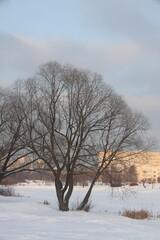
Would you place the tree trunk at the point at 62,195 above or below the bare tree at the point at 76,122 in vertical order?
below

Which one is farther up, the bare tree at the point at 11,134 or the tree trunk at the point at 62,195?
the bare tree at the point at 11,134

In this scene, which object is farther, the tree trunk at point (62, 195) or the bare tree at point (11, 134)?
the bare tree at point (11, 134)

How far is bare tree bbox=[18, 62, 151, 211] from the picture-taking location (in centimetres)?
2339

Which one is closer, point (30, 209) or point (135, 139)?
point (30, 209)

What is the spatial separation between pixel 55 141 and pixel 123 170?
4.57m

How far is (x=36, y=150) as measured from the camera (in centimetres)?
2414

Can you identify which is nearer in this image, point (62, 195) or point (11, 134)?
point (62, 195)

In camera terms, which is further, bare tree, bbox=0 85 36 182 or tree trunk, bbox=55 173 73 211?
bare tree, bbox=0 85 36 182

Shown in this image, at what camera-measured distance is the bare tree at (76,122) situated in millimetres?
23391

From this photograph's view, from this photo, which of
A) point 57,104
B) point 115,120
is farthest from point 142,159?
point 57,104

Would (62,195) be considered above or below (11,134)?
below

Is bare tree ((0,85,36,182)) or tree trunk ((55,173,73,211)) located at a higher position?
bare tree ((0,85,36,182))

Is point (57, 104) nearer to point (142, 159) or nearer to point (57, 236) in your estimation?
point (142, 159)

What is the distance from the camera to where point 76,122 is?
927 inches
